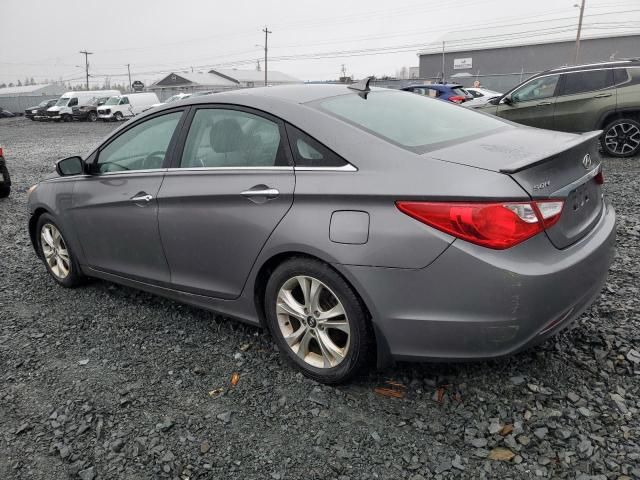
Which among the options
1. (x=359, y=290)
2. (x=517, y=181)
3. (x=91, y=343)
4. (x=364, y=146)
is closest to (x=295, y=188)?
(x=364, y=146)

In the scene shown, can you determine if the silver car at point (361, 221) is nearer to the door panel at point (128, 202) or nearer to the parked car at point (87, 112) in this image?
the door panel at point (128, 202)

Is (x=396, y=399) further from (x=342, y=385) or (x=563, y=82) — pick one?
(x=563, y=82)

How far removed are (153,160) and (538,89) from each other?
28.3ft

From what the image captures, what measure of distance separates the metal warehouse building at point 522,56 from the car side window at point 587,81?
1528 inches

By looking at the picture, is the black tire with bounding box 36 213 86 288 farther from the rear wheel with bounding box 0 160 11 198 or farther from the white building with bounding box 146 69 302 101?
the white building with bounding box 146 69 302 101

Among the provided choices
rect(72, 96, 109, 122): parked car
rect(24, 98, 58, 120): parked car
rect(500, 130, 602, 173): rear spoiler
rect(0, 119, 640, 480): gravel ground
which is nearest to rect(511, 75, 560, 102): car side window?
rect(0, 119, 640, 480): gravel ground

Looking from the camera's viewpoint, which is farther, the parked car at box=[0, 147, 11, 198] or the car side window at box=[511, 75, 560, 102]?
the car side window at box=[511, 75, 560, 102]

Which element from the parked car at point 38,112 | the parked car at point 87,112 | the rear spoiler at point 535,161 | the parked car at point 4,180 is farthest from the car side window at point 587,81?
the parked car at point 38,112

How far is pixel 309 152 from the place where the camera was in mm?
2715

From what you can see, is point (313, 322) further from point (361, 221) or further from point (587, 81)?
point (587, 81)

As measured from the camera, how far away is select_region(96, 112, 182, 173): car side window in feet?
11.4

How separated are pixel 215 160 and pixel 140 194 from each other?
2.09 ft

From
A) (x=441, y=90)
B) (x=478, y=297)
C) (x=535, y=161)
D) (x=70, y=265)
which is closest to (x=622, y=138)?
(x=535, y=161)

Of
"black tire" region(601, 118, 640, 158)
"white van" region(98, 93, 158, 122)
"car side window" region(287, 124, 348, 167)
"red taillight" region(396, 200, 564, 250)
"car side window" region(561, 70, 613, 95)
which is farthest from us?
"white van" region(98, 93, 158, 122)
